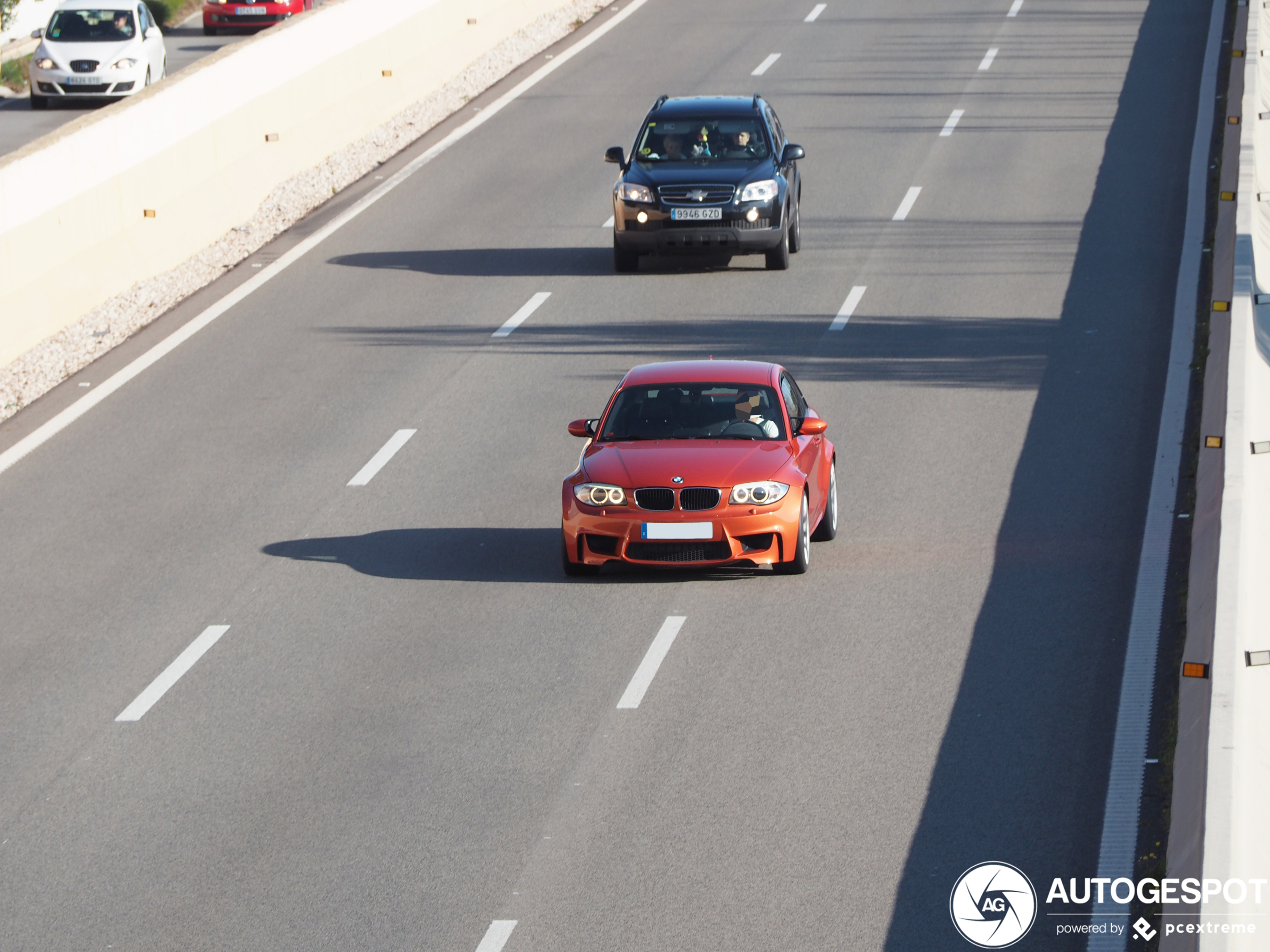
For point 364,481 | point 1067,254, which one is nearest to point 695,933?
point 364,481

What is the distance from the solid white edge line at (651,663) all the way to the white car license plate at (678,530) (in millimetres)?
646

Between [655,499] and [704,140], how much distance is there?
36.7 feet

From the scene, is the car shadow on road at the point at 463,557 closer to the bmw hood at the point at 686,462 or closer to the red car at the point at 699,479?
the red car at the point at 699,479

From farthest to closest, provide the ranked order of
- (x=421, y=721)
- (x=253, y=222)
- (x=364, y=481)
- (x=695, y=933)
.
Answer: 1. (x=253, y=222)
2. (x=364, y=481)
3. (x=421, y=721)
4. (x=695, y=933)

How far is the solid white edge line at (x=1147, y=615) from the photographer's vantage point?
9078mm

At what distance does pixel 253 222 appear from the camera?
2489 centimetres

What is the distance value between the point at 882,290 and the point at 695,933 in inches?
571

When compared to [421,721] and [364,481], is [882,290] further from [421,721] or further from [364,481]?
[421,721]

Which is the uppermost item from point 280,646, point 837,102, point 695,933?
point 695,933

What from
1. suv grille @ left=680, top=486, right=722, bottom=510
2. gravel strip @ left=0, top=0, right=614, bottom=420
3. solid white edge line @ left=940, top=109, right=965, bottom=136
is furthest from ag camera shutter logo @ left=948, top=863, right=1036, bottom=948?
solid white edge line @ left=940, top=109, right=965, bottom=136

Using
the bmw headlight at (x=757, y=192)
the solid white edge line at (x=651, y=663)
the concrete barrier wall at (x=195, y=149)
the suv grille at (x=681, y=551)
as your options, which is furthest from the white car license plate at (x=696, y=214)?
the solid white edge line at (x=651, y=663)

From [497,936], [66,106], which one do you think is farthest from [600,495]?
[66,106]

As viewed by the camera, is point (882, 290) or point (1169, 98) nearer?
point (882, 290)

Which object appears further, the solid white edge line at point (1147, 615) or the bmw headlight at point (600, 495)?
the bmw headlight at point (600, 495)
